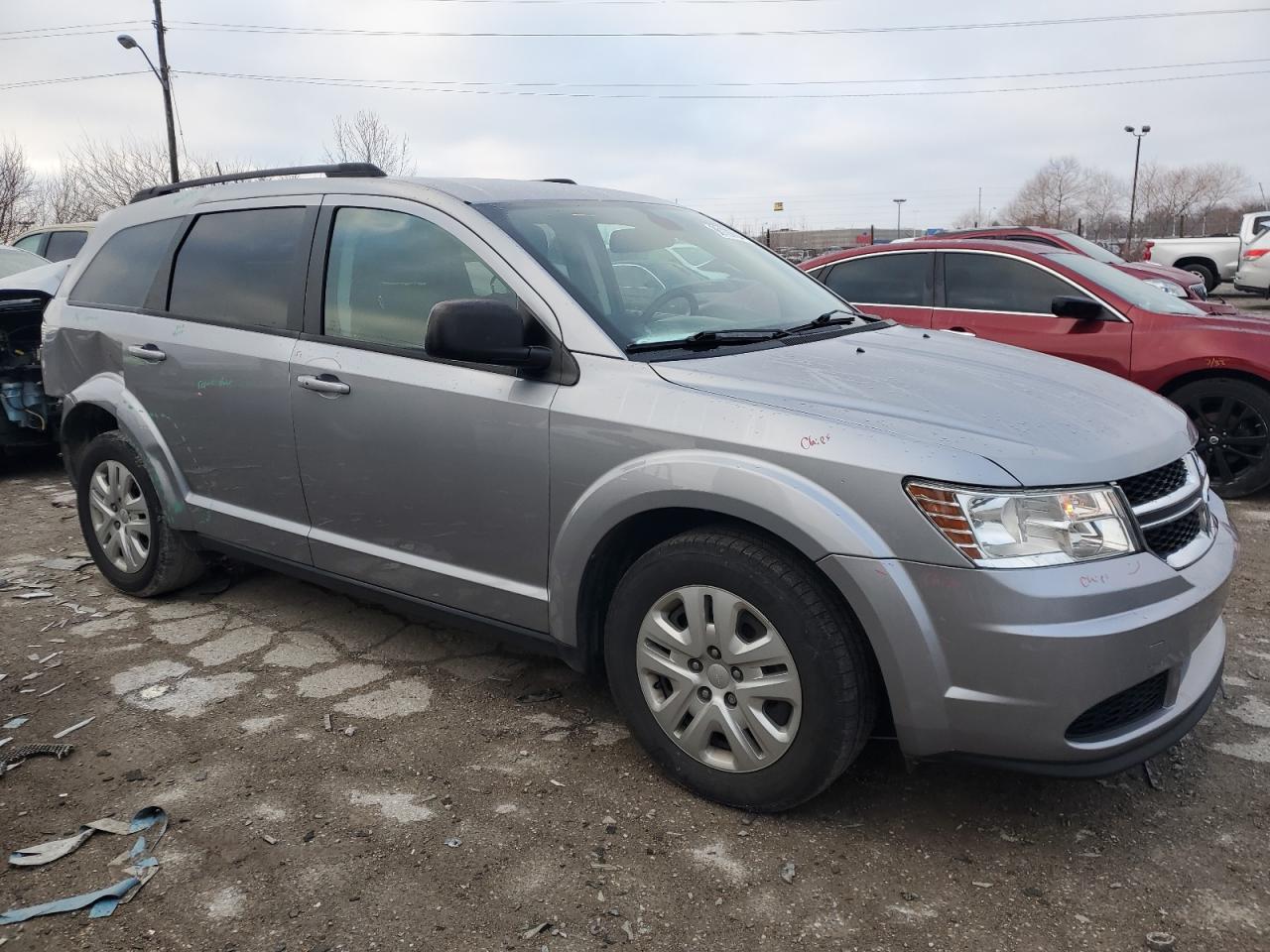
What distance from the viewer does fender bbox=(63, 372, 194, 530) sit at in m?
4.04

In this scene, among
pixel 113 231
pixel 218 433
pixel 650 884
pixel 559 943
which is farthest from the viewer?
pixel 113 231

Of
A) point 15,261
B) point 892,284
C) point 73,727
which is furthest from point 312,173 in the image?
point 15,261

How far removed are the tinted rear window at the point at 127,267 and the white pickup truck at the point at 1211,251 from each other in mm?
19725

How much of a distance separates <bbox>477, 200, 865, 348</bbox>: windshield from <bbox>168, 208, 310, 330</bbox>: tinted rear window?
0.91m

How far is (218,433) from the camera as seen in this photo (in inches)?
149

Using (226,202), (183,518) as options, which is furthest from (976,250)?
(183,518)

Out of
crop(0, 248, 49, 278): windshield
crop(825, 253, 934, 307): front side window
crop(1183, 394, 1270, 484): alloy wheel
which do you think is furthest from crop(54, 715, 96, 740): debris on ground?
crop(0, 248, 49, 278): windshield

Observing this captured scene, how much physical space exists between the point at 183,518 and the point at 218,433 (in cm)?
51

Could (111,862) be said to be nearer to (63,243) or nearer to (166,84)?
(63,243)

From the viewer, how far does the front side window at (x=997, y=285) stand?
6352mm

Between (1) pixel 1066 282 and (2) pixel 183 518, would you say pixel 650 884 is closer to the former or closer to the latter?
(2) pixel 183 518

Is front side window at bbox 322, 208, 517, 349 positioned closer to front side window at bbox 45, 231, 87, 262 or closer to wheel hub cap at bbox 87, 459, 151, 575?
wheel hub cap at bbox 87, 459, 151, 575

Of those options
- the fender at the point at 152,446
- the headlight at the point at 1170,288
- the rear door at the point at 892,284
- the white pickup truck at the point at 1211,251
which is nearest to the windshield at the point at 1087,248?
the headlight at the point at 1170,288

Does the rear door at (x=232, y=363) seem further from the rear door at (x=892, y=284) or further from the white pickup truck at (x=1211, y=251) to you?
the white pickup truck at (x=1211, y=251)
